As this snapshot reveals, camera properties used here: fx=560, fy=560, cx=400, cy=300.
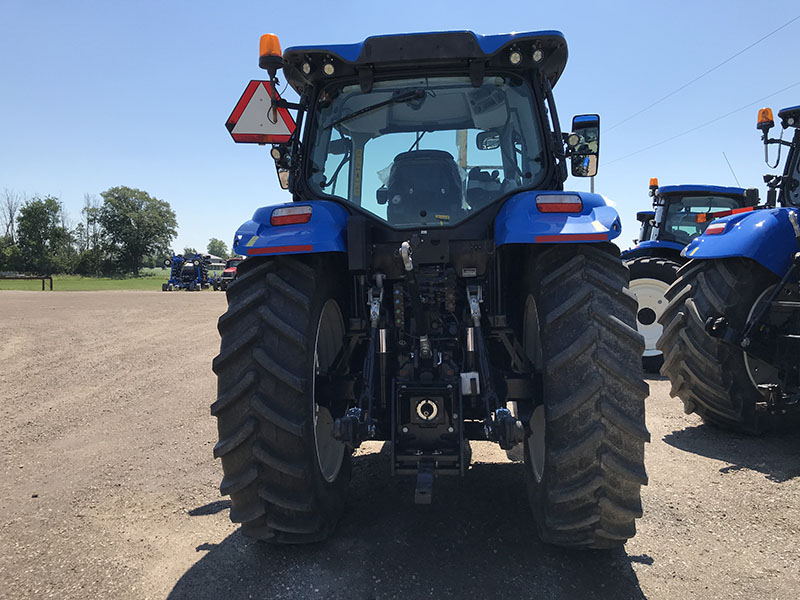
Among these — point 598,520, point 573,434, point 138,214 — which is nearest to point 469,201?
point 573,434

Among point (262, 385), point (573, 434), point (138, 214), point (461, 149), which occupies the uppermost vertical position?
point (138, 214)

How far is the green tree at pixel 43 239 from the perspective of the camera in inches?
2452

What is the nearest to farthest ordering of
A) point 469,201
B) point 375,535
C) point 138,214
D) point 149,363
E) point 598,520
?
point 598,520 → point 375,535 → point 469,201 → point 149,363 → point 138,214

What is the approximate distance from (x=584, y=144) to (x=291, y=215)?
167cm

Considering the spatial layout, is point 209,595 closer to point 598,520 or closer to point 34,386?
point 598,520

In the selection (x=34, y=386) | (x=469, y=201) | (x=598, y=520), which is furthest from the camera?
(x=34, y=386)

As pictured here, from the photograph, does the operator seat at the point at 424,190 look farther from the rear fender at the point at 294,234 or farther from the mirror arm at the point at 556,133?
the mirror arm at the point at 556,133

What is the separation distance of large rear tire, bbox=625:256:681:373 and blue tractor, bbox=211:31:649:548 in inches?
184

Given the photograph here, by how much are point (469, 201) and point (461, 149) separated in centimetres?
33

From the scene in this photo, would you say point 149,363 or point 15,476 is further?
point 149,363

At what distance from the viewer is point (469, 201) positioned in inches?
119

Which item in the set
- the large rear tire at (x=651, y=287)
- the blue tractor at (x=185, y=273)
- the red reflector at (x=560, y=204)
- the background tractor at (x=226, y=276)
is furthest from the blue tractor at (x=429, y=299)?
the blue tractor at (x=185, y=273)

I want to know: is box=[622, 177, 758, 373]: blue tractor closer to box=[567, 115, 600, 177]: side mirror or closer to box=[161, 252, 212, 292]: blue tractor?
box=[567, 115, 600, 177]: side mirror

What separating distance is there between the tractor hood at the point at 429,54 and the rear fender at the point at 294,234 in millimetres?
796
